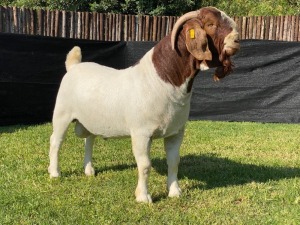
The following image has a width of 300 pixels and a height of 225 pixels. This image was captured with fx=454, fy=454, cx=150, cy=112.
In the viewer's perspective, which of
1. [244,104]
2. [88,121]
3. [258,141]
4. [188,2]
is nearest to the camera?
[88,121]

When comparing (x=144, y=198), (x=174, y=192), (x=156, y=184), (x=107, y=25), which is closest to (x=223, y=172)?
(x=156, y=184)

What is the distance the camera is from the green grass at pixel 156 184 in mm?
4422

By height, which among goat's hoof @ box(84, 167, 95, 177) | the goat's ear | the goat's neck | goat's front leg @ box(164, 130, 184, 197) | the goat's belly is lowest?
goat's hoof @ box(84, 167, 95, 177)

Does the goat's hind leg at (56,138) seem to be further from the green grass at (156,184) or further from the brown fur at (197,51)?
the brown fur at (197,51)

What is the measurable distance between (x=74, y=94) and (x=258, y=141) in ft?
13.7

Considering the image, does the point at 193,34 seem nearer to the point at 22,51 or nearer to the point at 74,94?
the point at 74,94

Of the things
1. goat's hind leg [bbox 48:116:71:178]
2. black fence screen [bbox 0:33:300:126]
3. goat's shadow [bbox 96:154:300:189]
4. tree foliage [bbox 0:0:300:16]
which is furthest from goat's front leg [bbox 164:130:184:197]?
tree foliage [bbox 0:0:300:16]

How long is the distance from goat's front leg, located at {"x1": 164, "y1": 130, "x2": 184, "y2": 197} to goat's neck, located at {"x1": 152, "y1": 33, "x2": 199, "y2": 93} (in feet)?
2.19

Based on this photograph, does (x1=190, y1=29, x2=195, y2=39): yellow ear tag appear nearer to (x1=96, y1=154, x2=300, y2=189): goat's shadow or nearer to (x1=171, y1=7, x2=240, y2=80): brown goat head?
(x1=171, y1=7, x2=240, y2=80): brown goat head

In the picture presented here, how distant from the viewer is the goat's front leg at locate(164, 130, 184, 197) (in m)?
4.95

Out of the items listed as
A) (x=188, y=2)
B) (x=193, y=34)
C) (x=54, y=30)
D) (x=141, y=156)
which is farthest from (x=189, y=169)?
(x=188, y=2)

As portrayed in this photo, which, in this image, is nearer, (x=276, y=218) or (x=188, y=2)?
(x=276, y=218)

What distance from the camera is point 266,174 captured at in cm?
584

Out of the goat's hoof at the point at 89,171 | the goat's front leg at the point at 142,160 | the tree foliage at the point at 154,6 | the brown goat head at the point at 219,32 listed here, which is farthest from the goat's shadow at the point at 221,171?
the tree foliage at the point at 154,6
